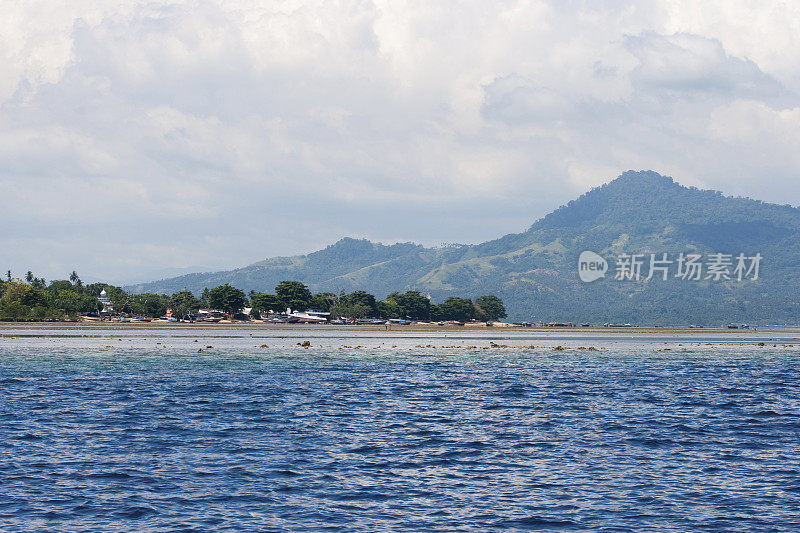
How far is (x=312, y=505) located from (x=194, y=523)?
4.47 m

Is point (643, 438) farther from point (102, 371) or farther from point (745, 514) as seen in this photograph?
point (102, 371)

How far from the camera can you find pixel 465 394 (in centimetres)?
6444

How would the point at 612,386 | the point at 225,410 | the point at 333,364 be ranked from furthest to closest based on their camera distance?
1. the point at 333,364
2. the point at 612,386
3. the point at 225,410

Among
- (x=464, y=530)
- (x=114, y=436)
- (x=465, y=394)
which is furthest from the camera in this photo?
(x=465, y=394)

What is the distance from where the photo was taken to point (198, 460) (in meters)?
36.2

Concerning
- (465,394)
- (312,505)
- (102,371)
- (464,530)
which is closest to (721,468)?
(464,530)

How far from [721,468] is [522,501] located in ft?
39.3

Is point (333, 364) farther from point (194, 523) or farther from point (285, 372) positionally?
point (194, 523)

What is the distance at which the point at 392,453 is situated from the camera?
38.6 meters

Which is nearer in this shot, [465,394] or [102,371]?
[465,394]

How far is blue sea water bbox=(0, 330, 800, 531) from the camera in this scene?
27.5m

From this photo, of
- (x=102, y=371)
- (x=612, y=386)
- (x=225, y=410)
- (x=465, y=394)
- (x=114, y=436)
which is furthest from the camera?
(x=102, y=371)

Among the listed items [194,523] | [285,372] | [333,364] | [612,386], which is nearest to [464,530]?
[194,523]

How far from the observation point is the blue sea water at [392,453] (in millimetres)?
27516
